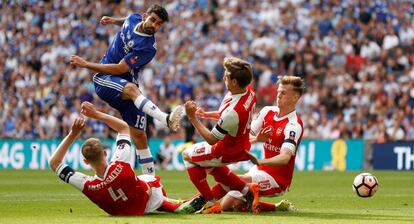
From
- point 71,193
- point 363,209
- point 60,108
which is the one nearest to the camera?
point 363,209

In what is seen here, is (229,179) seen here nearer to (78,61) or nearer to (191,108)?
(191,108)

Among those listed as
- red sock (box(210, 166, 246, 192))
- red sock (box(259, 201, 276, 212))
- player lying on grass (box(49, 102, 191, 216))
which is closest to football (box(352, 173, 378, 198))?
red sock (box(259, 201, 276, 212))

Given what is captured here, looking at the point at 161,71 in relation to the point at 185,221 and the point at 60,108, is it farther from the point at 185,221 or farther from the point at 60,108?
the point at 185,221

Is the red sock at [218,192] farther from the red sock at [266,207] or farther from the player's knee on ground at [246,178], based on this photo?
the red sock at [266,207]

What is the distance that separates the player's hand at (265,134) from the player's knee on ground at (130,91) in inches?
70.7

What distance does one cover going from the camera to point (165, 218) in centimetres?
1170

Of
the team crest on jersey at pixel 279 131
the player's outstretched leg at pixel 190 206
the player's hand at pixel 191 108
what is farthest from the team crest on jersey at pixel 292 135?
the player's hand at pixel 191 108

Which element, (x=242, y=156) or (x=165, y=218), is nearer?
(x=165, y=218)

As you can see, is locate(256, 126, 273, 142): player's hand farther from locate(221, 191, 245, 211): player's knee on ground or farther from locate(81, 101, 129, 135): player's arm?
locate(81, 101, 129, 135): player's arm

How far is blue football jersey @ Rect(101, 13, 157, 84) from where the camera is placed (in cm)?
1395

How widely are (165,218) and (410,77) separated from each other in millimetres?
18156

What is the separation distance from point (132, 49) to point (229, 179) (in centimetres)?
240

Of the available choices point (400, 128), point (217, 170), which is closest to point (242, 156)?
point (217, 170)

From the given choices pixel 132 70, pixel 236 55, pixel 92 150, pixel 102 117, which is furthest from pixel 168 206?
pixel 236 55
